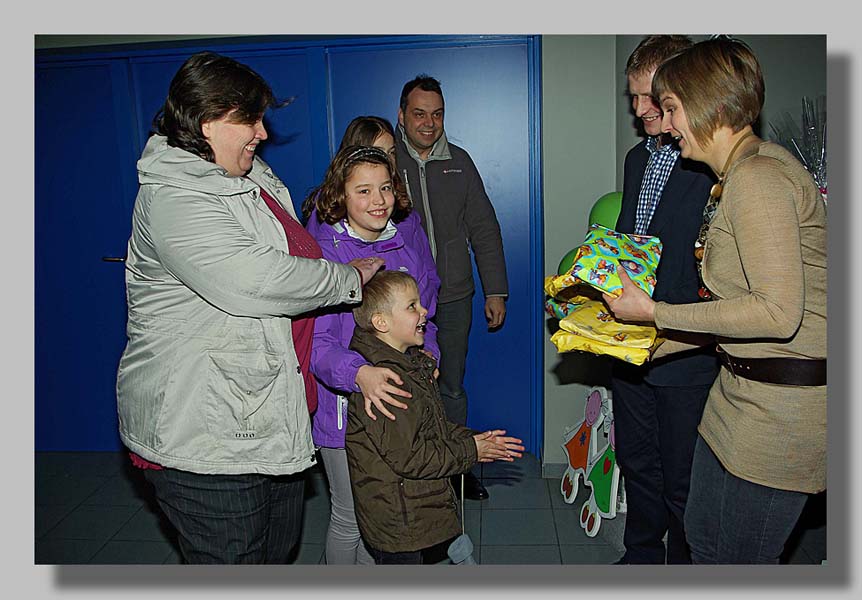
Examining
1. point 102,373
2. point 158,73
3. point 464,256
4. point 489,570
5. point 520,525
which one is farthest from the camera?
point 102,373

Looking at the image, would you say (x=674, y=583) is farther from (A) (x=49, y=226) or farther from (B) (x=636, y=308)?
(A) (x=49, y=226)

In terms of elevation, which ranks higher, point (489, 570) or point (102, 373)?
point (102, 373)

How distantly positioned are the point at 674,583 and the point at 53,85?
3.47 meters

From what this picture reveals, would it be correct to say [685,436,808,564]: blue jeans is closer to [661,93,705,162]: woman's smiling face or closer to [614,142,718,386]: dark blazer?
[614,142,718,386]: dark blazer

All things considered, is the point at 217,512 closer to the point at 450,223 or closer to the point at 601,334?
the point at 601,334

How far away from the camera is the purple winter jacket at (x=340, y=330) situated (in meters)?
1.94

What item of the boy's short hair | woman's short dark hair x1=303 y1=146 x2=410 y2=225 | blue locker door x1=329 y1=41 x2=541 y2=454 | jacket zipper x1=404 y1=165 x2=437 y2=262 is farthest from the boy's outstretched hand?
blue locker door x1=329 y1=41 x2=541 y2=454

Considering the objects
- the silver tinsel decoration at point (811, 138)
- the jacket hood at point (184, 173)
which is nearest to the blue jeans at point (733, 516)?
the silver tinsel decoration at point (811, 138)

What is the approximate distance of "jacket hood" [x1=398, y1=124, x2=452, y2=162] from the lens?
3244 millimetres

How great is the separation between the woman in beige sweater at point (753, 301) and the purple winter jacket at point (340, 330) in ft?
2.49

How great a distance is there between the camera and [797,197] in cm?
151

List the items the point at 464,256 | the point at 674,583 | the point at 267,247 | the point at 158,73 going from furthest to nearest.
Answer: the point at 158,73 → the point at 464,256 → the point at 674,583 → the point at 267,247

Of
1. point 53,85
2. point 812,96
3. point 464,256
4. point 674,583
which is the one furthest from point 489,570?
point 53,85

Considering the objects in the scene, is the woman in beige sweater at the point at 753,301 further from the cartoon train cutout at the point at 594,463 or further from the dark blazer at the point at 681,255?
the cartoon train cutout at the point at 594,463
